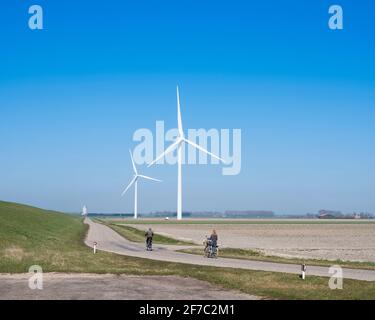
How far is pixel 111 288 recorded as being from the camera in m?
23.2

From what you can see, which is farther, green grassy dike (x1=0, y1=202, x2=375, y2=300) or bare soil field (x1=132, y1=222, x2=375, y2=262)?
bare soil field (x1=132, y1=222, x2=375, y2=262)

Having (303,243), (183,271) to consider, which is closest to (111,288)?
(183,271)

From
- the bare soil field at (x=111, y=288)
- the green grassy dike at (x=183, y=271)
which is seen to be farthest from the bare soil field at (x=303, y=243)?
the bare soil field at (x=111, y=288)

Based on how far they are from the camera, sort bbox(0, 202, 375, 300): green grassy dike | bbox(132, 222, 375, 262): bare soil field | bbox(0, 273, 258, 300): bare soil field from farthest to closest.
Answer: bbox(132, 222, 375, 262): bare soil field → bbox(0, 202, 375, 300): green grassy dike → bbox(0, 273, 258, 300): bare soil field

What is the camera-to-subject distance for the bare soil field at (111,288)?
68.8 feet

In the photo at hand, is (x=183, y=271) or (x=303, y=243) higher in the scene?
(x=183, y=271)

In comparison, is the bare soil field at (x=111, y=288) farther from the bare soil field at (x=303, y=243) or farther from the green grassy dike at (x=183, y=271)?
the bare soil field at (x=303, y=243)

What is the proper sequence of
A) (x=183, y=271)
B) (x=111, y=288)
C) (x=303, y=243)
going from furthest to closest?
(x=303, y=243)
(x=183, y=271)
(x=111, y=288)

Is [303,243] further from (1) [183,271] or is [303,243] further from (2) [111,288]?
(2) [111,288]

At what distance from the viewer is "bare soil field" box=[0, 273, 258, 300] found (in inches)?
825

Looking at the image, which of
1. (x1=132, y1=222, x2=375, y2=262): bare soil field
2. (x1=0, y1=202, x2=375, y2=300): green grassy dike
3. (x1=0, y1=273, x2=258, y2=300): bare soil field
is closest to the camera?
(x1=0, y1=273, x2=258, y2=300): bare soil field

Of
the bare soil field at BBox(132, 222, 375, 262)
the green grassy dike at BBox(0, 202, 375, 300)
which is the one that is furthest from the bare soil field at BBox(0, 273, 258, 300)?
the bare soil field at BBox(132, 222, 375, 262)

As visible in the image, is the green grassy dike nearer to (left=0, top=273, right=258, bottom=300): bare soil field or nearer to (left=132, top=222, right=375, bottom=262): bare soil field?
(left=0, top=273, right=258, bottom=300): bare soil field
